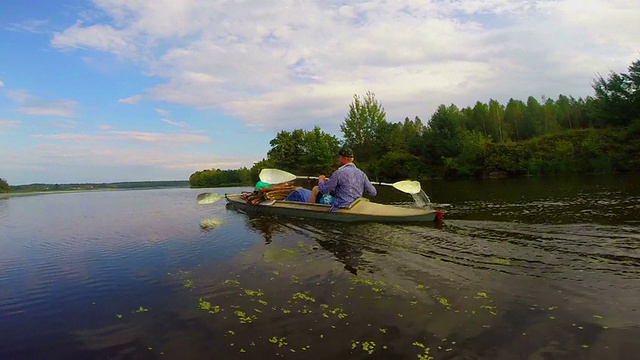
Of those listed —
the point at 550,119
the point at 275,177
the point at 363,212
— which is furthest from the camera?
the point at 550,119

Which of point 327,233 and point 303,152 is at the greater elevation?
point 303,152

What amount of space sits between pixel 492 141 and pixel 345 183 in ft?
182

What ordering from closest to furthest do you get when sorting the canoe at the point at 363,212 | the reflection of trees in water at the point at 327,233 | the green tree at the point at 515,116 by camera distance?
1. the reflection of trees in water at the point at 327,233
2. the canoe at the point at 363,212
3. the green tree at the point at 515,116

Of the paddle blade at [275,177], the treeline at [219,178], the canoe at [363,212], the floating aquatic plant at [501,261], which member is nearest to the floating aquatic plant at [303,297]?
the floating aquatic plant at [501,261]

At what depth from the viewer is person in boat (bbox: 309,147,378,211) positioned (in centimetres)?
1185

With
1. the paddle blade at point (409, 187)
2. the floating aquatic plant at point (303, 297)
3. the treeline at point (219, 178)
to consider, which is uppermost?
the treeline at point (219, 178)

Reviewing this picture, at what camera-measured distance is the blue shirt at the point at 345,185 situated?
38.9 ft

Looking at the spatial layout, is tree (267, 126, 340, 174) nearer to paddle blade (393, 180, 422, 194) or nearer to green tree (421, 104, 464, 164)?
green tree (421, 104, 464, 164)

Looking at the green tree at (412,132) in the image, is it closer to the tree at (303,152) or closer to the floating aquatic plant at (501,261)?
the tree at (303,152)

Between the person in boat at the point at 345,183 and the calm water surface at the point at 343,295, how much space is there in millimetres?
2468

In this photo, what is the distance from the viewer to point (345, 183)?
1202 cm

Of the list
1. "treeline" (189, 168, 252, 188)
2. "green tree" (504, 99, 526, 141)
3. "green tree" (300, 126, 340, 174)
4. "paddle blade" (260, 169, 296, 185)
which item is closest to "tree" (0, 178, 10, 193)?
"treeline" (189, 168, 252, 188)

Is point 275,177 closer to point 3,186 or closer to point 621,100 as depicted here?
point 621,100

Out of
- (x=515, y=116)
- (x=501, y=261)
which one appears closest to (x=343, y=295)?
(x=501, y=261)
